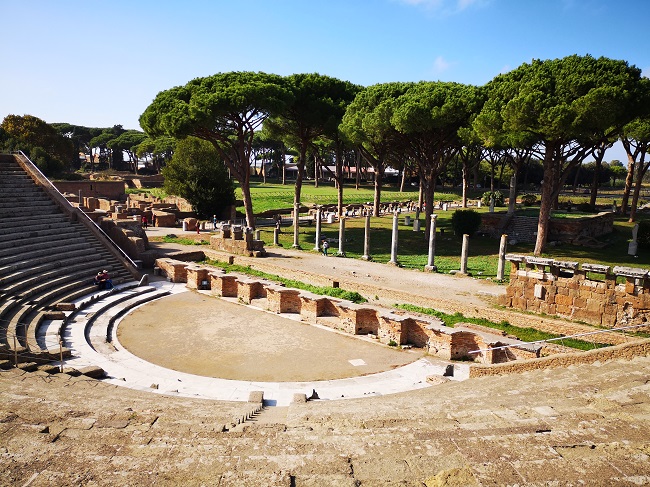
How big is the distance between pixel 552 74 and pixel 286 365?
18.5 meters

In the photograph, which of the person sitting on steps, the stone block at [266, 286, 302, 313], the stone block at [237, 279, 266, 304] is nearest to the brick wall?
the stone block at [237, 279, 266, 304]

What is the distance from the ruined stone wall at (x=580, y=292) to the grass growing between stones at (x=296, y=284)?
18.2 ft

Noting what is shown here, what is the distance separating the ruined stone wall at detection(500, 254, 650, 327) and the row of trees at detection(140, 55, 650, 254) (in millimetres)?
7860

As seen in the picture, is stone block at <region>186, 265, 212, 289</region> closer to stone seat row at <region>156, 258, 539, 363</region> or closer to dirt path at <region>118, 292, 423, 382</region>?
stone seat row at <region>156, 258, 539, 363</region>

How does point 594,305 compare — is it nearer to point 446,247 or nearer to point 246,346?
point 246,346

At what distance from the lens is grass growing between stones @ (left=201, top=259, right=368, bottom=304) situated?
18.8 metres

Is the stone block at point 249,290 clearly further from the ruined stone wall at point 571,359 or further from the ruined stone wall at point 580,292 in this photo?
the ruined stone wall at point 571,359

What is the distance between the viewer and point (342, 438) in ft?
24.7

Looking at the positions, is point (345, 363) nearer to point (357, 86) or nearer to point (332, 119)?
point (332, 119)

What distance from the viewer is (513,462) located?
21.4 ft

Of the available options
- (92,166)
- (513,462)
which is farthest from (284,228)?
(92,166)

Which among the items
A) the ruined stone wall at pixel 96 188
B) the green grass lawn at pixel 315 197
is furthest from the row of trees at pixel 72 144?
the green grass lawn at pixel 315 197

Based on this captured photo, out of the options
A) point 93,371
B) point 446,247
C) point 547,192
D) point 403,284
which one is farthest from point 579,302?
point 93,371

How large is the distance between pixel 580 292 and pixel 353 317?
7.61 meters
